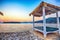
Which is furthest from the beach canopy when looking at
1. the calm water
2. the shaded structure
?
the calm water

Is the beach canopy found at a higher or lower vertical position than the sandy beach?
higher

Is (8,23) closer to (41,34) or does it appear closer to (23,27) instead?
(23,27)

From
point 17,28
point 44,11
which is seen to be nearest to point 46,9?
point 44,11

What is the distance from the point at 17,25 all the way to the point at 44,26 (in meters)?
0.61

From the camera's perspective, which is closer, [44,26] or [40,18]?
[44,26]

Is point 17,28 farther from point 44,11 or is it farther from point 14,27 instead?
point 44,11

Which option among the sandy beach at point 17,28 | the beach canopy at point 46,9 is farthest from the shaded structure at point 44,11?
the sandy beach at point 17,28

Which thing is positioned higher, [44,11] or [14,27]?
[44,11]

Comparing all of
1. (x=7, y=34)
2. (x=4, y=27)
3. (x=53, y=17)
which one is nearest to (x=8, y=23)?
(x=4, y=27)

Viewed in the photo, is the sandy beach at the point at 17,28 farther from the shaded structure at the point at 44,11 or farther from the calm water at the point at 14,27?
the shaded structure at the point at 44,11

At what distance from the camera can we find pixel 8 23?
1.93 m

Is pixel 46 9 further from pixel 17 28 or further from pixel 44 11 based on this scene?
pixel 17 28

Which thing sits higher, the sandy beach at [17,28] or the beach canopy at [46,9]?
the beach canopy at [46,9]

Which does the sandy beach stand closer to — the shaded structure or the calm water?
the calm water
